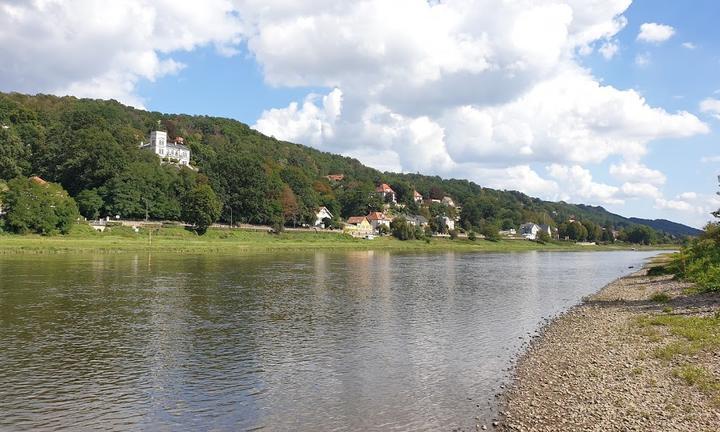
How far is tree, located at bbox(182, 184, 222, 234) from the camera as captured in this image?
102 metres

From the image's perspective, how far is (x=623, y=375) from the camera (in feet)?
54.6

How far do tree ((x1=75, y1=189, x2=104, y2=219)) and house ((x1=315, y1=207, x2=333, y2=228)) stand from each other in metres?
62.5

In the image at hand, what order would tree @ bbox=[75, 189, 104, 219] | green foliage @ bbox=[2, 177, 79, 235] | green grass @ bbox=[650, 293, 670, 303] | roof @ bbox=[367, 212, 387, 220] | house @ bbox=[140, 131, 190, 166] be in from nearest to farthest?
green grass @ bbox=[650, 293, 670, 303] → green foliage @ bbox=[2, 177, 79, 235] → tree @ bbox=[75, 189, 104, 219] → roof @ bbox=[367, 212, 387, 220] → house @ bbox=[140, 131, 190, 166]

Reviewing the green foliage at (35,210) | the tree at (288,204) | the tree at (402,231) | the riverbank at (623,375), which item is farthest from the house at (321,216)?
the riverbank at (623,375)

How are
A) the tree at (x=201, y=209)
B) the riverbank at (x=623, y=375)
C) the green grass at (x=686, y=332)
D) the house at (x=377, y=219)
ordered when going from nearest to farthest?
the riverbank at (x=623, y=375) → the green grass at (x=686, y=332) → the tree at (x=201, y=209) → the house at (x=377, y=219)

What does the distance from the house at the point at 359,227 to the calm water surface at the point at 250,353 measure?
10521cm

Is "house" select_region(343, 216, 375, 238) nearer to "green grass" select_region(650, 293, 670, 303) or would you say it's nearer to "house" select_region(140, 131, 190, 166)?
"house" select_region(140, 131, 190, 166)

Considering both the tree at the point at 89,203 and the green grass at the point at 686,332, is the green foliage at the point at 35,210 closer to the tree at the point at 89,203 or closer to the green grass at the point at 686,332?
the tree at the point at 89,203

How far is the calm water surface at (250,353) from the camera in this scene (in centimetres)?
1406

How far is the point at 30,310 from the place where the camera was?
2762 centimetres

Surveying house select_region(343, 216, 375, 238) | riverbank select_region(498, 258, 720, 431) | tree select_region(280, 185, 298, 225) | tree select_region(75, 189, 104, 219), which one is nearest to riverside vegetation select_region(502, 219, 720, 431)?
riverbank select_region(498, 258, 720, 431)

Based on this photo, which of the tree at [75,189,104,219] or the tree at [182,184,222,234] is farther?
the tree at [182,184,222,234]

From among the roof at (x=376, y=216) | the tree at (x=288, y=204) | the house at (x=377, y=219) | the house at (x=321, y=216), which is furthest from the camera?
the roof at (x=376, y=216)

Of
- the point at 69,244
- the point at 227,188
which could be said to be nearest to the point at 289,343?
the point at 69,244
